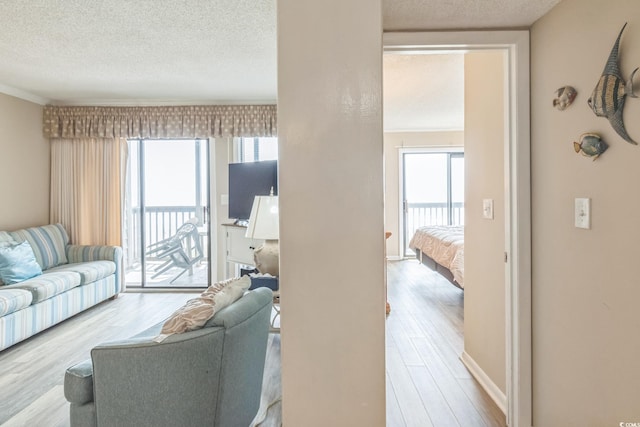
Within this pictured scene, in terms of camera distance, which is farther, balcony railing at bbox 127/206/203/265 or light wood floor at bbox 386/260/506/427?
balcony railing at bbox 127/206/203/265

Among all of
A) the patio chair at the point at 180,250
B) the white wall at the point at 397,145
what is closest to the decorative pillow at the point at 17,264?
the patio chair at the point at 180,250

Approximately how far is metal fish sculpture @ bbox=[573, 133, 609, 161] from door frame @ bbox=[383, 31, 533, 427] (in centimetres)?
35

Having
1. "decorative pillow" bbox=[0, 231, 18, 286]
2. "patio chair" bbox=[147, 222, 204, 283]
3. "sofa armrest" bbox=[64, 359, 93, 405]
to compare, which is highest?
"decorative pillow" bbox=[0, 231, 18, 286]

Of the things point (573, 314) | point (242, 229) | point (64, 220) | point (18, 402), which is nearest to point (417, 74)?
point (242, 229)

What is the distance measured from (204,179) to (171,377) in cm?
351

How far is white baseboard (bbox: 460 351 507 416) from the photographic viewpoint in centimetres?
191

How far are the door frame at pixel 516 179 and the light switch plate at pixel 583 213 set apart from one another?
0.99 feet

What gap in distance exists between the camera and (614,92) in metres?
1.15

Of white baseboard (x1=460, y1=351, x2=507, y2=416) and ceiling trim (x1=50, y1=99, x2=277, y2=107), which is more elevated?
ceiling trim (x1=50, y1=99, x2=277, y2=107)

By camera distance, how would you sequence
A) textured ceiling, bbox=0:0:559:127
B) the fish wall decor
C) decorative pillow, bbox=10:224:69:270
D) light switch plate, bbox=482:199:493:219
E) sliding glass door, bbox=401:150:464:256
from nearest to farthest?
the fish wall decor, textured ceiling, bbox=0:0:559:127, light switch plate, bbox=482:199:493:219, decorative pillow, bbox=10:224:69:270, sliding glass door, bbox=401:150:464:256

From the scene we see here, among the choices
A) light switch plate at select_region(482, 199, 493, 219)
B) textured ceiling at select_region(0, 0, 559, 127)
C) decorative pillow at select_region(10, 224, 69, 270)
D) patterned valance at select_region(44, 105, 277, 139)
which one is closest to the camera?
textured ceiling at select_region(0, 0, 559, 127)

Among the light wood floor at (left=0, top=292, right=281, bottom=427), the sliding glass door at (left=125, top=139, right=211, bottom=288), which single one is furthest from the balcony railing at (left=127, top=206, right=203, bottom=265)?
the light wood floor at (left=0, top=292, right=281, bottom=427)

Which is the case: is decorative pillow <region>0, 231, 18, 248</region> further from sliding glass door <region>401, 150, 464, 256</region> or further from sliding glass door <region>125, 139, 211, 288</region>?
sliding glass door <region>401, 150, 464, 256</region>

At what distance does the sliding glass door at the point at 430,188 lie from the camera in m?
6.45
